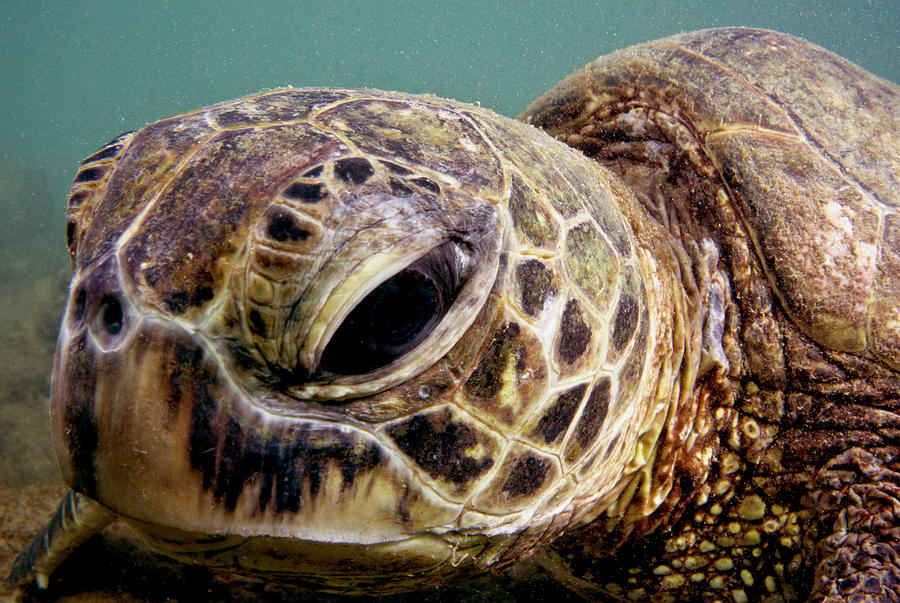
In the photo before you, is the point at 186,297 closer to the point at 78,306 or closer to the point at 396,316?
the point at 78,306

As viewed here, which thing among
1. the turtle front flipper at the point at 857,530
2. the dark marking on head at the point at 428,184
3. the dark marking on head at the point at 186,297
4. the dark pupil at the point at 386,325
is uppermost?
the dark marking on head at the point at 428,184

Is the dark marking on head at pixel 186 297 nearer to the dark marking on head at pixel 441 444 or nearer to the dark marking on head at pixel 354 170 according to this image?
the dark marking on head at pixel 354 170

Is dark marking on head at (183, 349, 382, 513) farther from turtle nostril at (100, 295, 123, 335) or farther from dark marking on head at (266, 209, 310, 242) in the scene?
dark marking on head at (266, 209, 310, 242)

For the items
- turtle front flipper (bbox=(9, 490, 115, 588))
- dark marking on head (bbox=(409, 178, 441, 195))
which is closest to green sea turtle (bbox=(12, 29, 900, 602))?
dark marking on head (bbox=(409, 178, 441, 195))

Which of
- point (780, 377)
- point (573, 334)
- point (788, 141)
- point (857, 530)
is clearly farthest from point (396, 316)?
point (788, 141)

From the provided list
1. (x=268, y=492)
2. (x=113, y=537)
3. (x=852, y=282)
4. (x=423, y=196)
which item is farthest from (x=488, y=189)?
(x=113, y=537)

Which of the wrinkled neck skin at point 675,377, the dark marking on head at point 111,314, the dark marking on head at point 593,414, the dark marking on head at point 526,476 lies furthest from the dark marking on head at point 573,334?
the dark marking on head at point 111,314
